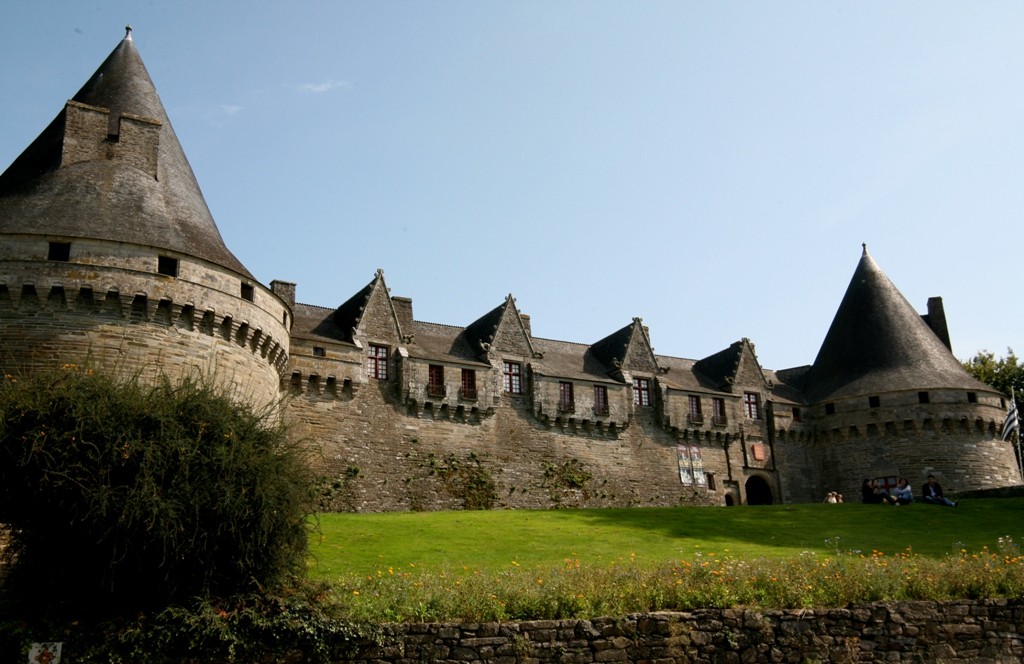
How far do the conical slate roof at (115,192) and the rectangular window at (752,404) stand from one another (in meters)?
23.0

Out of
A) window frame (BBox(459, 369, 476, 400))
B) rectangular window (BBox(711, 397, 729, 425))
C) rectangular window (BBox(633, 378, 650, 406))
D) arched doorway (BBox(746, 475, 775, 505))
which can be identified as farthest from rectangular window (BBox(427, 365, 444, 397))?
arched doorway (BBox(746, 475, 775, 505))

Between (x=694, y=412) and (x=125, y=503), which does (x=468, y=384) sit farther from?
(x=125, y=503)

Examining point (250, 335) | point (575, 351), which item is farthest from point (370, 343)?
point (575, 351)

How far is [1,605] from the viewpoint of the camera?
14117mm

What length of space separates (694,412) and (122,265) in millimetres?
23070

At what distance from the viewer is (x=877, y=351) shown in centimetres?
4166

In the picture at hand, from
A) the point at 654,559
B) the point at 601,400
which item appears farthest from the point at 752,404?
the point at 654,559

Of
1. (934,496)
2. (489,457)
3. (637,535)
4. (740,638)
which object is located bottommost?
(740,638)

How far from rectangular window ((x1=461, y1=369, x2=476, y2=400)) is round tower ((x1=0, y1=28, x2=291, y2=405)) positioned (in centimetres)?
718

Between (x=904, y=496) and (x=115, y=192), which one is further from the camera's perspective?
(x=904, y=496)

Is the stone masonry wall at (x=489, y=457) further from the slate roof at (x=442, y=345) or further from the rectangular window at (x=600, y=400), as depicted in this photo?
the slate roof at (x=442, y=345)

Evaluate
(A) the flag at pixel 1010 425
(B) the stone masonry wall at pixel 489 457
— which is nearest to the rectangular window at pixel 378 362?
(B) the stone masonry wall at pixel 489 457

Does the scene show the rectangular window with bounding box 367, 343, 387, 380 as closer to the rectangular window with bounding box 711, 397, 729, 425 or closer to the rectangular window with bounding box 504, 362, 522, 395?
the rectangular window with bounding box 504, 362, 522, 395

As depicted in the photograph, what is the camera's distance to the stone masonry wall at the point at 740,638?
13109 mm
